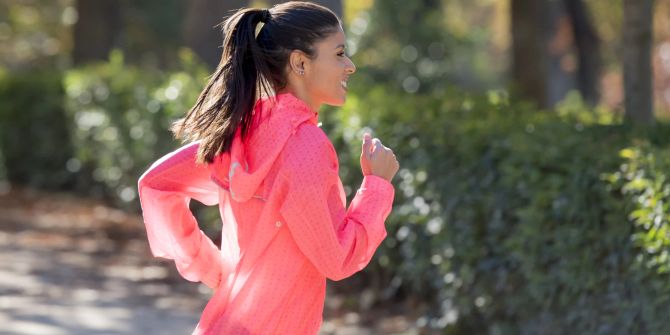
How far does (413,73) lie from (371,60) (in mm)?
516

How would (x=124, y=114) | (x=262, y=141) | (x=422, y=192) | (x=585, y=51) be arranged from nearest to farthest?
(x=262, y=141), (x=422, y=192), (x=124, y=114), (x=585, y=51)

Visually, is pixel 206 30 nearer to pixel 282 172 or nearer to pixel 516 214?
pixel 516 214

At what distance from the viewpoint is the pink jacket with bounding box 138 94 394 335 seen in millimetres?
2852

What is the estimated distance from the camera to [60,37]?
33688mm

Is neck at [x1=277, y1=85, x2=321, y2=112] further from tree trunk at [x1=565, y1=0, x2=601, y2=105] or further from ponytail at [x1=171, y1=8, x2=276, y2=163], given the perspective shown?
tree trunk at [x1=565, y1=0, x2=601, y2=105]

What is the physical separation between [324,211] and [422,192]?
400cm

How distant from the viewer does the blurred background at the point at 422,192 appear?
214 inches

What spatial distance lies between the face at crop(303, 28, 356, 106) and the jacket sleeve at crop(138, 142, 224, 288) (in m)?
0.38

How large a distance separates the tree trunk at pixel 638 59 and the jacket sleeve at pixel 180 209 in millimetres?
4508

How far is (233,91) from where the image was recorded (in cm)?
299

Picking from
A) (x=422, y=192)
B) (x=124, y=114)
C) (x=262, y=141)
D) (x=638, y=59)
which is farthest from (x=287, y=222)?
(x=124, y=114)

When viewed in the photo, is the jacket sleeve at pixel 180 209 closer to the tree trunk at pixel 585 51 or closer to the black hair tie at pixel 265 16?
the black hair tie at pixel 265 16

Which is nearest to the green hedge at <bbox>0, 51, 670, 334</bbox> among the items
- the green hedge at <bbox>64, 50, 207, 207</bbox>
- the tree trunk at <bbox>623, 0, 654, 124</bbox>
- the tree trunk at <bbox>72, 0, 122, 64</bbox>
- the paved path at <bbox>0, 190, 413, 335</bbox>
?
the tree trunk at <bbox>623, 0, 654, 124</bbox>

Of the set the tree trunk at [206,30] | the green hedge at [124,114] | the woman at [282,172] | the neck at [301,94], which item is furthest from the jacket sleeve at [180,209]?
the tree trunk at [206,30]
